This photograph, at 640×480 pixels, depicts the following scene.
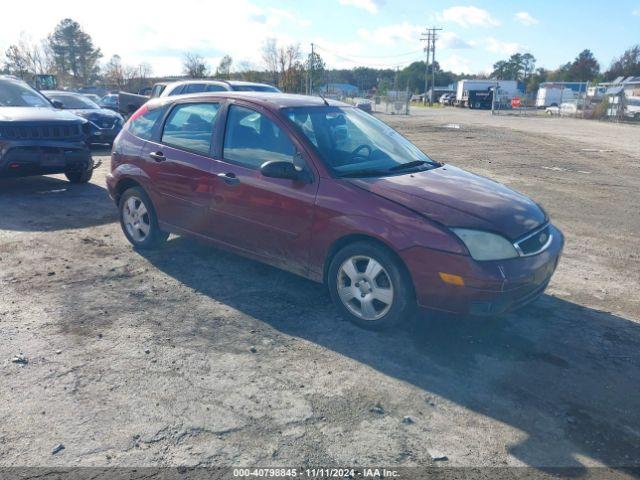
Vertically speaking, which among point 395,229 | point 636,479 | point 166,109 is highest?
point 166,109

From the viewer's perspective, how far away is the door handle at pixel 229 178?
16.2 feet

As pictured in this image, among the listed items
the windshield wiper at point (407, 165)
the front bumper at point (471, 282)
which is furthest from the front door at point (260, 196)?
the front bumper at point (471, 282)

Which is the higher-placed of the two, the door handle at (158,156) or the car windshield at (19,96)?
the car windshield at (19,96)

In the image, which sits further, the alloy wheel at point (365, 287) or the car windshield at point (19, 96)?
the car windshield at point (19, 96)

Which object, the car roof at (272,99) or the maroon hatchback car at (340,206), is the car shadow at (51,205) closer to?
the maroon hatchback car at (340,206)

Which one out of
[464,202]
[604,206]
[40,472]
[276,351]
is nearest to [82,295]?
[276,351]

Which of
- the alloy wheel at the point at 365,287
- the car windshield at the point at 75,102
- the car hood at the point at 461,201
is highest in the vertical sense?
the car windshield at the point at 75,102

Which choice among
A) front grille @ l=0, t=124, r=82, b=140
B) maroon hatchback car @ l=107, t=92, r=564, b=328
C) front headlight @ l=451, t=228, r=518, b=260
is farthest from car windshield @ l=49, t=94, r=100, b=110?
front headlight @ l=451, t=228, r=518, b=260

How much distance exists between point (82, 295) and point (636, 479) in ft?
14.4

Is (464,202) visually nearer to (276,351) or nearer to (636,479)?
(276,351)

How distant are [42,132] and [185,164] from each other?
4.73 m

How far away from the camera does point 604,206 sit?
30.3 feet

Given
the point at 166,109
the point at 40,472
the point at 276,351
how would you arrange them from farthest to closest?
the point at 166,109, the point at 276,351, the point at 40,472

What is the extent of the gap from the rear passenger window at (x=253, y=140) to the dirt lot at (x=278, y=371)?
1.22 metres
